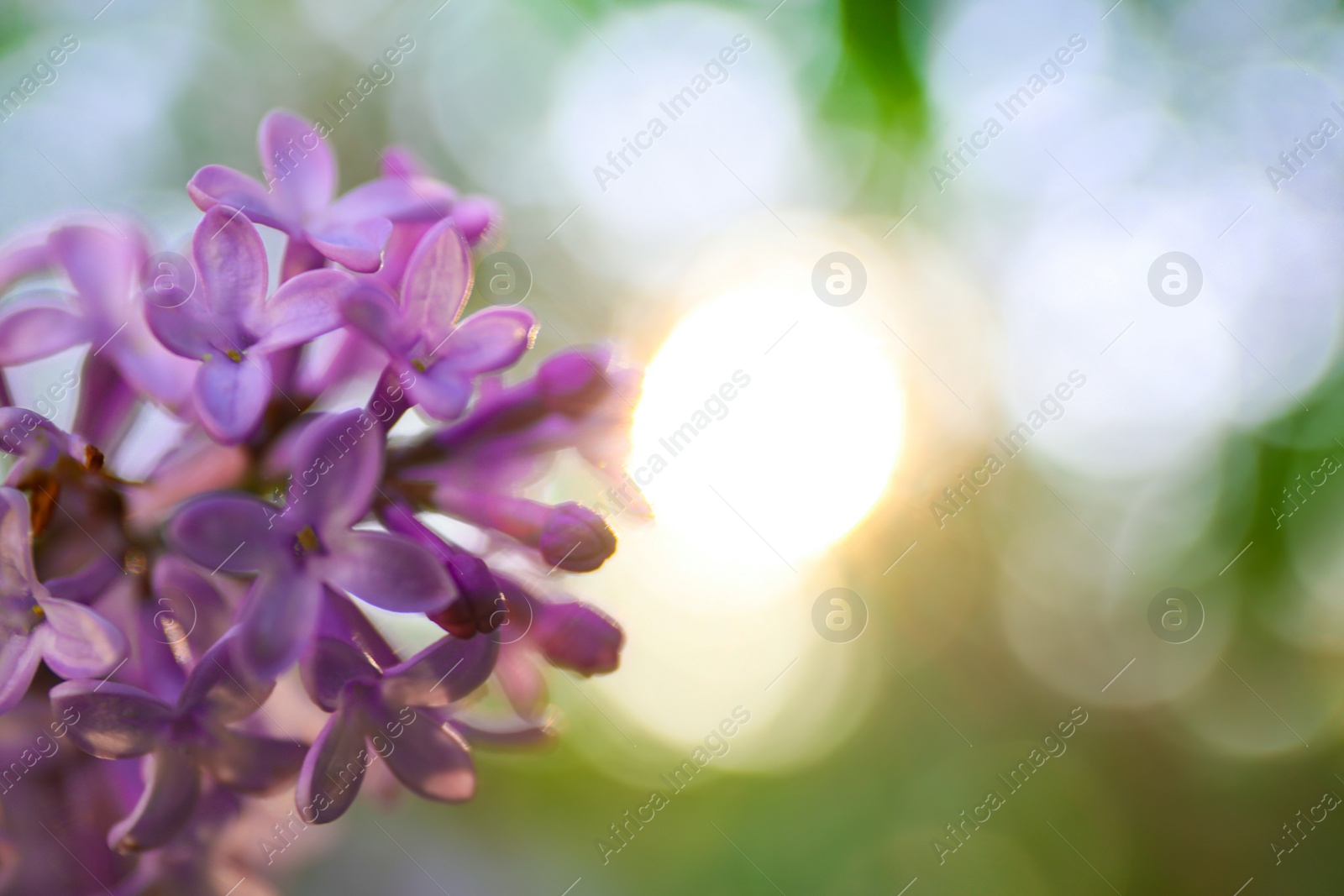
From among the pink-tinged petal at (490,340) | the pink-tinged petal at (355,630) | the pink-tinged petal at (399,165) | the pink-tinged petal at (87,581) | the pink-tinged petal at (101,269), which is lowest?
the pink-tinged petal at (87,581)

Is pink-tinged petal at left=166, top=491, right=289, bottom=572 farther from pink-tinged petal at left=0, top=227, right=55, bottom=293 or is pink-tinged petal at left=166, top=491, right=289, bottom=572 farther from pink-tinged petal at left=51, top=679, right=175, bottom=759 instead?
pink-tinged petal at left=0, top=227, right=55, bottom=293

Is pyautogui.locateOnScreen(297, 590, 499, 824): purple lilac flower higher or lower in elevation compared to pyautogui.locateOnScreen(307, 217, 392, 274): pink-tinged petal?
lower

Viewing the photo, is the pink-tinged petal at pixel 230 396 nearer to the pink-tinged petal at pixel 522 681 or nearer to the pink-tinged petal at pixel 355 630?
the pink-tinged petal at pixel 355 630

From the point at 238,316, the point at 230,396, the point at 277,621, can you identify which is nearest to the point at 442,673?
the point at 277,621

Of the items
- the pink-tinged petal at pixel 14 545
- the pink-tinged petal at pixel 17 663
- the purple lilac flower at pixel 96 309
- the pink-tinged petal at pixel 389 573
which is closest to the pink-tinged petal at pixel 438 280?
the pink-tinged petal at pixel 389 573

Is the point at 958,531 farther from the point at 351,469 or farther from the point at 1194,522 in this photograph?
the point at 351,469

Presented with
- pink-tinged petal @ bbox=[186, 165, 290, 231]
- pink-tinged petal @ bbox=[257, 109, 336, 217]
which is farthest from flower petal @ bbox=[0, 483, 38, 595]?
pink-tinged petal @ bbox=[257, 109, 336, 217]

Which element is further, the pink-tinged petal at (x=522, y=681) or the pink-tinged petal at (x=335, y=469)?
the pink-tinged petal at (x=522, y=681)
